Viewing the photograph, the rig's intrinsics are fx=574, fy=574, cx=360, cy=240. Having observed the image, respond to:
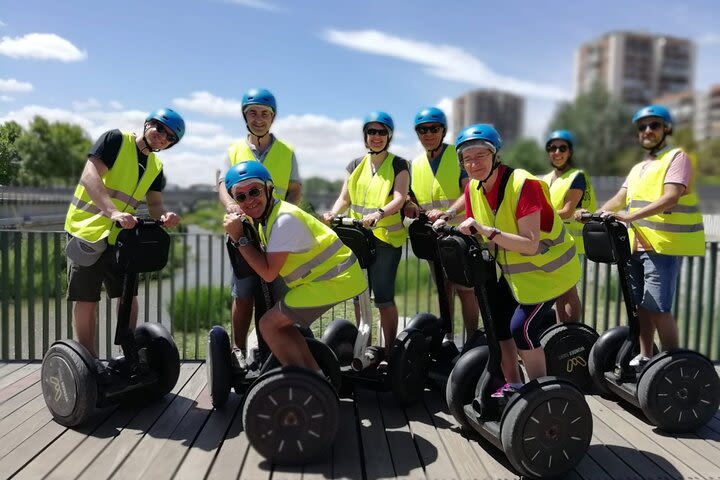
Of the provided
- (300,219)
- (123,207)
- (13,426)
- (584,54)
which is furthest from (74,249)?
(584,54)

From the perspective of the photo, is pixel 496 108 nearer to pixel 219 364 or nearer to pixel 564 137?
pixel 564 137

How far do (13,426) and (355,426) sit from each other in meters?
1.96

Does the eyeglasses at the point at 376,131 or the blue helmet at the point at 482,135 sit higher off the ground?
the eyeglasses at the point at 376,131

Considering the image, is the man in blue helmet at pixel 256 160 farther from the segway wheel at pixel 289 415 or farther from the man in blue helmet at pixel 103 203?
the segway wheel at pixel 289 415

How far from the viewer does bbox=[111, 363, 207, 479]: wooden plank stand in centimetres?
280

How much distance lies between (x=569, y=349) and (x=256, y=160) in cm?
248

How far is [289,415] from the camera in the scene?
279cm

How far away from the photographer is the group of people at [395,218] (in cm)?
285

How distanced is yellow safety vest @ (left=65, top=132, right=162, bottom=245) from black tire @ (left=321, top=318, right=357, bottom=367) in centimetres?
156

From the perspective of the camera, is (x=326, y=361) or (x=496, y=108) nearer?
(x=326, y=361)

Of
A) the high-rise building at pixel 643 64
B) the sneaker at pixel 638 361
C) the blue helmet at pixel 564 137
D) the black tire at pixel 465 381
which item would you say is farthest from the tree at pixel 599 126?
the black tire at pixel 465 381

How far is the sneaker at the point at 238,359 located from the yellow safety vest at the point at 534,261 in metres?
1.76

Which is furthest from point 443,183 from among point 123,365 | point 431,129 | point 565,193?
point 123,365

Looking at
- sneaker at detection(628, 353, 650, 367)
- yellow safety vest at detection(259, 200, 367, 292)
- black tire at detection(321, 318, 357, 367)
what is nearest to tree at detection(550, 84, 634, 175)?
sneaker at detection(628, 353, 650, 367)
